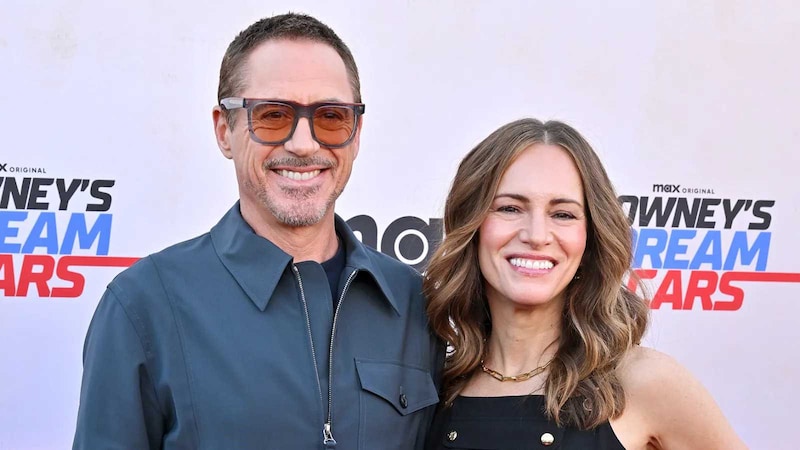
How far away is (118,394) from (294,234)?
1.63ft

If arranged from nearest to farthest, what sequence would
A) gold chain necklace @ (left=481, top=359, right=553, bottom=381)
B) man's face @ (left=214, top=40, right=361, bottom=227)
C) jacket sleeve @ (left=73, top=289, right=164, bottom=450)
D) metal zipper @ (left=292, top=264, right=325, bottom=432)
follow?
jacket sleeve @ (left=73, top=289, right=164, bottom=450)
metal zipper @ (left=292, top=264, right=325, bottom=432)
man's face @ (left=214, top=40, right=361, bottom=227)
gold chain necklace @ (left=481, top=359, right=553, bottom=381)

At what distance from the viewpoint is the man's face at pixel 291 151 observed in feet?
6.65

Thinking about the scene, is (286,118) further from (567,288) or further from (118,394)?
(567,288)

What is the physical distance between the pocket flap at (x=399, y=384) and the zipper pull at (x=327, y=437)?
0.41 ft

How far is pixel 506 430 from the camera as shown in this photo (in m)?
2.14

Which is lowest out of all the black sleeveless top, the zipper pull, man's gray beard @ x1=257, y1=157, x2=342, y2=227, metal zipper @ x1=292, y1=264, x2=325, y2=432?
the zipper pull

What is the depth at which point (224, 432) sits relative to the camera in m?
1.85

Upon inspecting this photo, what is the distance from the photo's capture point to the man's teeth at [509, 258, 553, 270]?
2186 mm

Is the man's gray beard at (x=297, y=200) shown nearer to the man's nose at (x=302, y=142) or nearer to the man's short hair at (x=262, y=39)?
the man's nose at (x=302, y=142)

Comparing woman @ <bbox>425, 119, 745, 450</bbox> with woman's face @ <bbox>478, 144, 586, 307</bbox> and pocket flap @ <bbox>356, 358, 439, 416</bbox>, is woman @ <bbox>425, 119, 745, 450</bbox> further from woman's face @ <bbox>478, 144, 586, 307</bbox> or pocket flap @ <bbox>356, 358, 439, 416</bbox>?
pocket flap @ <bbox>356, 358, 439, 416</bbox>

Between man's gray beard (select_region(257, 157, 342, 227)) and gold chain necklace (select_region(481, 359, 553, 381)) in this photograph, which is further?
gold chain necklace (select_region(481, 359, 553, 381))

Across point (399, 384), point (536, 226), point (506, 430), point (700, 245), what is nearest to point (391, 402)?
point (399, 384)

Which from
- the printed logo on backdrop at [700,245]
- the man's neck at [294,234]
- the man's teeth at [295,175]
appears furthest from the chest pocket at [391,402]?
the printed logo on backdrop at [700,245]

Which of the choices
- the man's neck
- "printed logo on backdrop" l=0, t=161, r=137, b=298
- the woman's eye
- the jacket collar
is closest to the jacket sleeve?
the jacket collar
